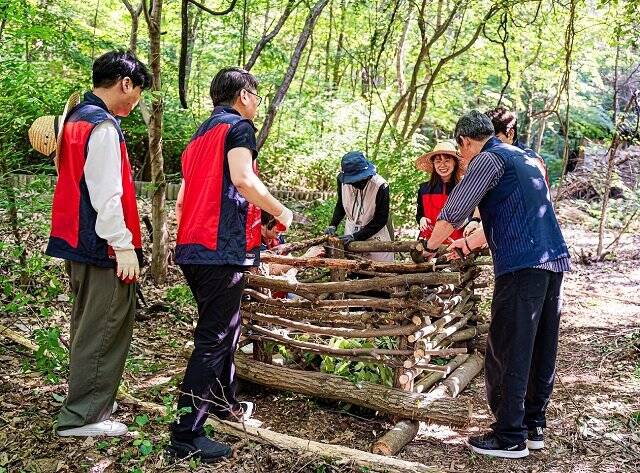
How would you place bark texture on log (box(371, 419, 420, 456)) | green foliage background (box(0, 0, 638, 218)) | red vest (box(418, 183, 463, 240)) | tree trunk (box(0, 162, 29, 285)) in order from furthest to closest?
green foliage background (box(0, 0, 638, 218)) < red vest (box(418, 183, 463, 240)) < tree trunk (box(0, 162, 29, 285)) < bark texture on log (box(371, 419, 420, 456))

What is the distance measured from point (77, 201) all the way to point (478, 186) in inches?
83.8

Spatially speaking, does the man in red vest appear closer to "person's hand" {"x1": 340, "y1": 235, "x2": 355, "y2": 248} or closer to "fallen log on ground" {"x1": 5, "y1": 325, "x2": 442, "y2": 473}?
"fallen log on ground" {"x1": 5, "y1": 325, "x2": 442, "y2": 473}

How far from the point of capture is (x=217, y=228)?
313 cm

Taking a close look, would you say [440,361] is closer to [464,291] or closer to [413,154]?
[464,291]

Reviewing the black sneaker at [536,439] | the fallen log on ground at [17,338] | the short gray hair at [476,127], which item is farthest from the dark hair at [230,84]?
the black sneaker at [536,439]

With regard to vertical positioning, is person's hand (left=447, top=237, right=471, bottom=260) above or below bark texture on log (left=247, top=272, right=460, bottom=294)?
above

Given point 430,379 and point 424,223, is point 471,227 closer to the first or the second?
point 424,223

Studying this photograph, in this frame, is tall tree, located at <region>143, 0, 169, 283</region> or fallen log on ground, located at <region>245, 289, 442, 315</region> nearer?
fallen log on ground, located at <region>245, 289, 442, 315</region>

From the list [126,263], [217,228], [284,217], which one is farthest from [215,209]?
[126,263]

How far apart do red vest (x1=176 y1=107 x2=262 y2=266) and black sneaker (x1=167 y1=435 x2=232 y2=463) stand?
36.9 inches

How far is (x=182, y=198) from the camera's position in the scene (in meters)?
3.47

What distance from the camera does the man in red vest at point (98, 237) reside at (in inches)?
122

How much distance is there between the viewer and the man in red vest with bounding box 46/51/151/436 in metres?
3.09

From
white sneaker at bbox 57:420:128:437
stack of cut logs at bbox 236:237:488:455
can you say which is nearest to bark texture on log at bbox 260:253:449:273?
stack of cut logs at bbox 236:237:488:455
